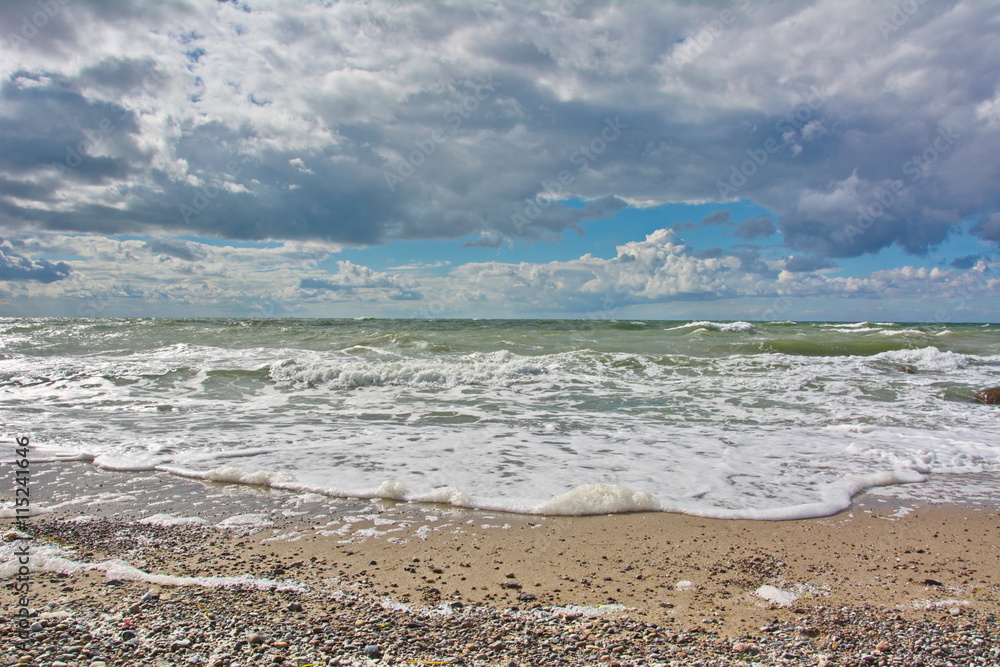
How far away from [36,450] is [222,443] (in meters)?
1.95

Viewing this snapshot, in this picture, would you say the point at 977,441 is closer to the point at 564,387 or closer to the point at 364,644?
the point at 564,387

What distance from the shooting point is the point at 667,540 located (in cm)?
382

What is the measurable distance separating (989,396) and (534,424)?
920 centimetres

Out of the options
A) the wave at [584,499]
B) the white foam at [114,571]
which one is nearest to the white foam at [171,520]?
the white foam at [114,571]

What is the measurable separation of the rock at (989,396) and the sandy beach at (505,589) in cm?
752

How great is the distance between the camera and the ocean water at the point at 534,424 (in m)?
5.04

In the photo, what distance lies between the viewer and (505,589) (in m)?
3.02

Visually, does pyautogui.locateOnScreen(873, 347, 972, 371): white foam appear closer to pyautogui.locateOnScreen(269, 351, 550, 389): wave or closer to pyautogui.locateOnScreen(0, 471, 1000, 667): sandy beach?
pyautogui.locateOnScreen(269, 351, 550, 389): wave

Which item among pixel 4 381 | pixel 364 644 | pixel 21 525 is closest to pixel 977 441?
pixel 364 644

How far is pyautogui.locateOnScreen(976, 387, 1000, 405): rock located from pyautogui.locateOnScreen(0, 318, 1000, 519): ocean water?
1.07 ft

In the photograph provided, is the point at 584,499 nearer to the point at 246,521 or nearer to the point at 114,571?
the point at 246,521

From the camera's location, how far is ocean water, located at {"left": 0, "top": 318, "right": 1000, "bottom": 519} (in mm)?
5039

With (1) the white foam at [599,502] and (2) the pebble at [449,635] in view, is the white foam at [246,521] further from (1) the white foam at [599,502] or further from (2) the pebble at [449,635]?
(1) the white foam at [599,502]

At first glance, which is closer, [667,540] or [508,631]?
[508,631]
